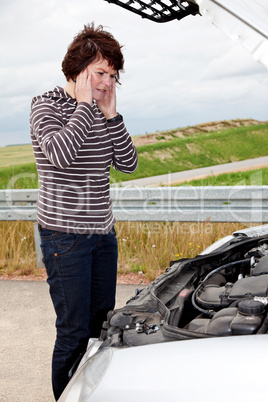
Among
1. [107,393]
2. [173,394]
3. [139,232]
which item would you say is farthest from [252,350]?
[139,232]

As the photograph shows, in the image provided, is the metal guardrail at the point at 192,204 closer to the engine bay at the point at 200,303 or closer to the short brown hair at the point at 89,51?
the engine bay at the point at 200,303

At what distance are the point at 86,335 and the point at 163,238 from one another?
2854 mm

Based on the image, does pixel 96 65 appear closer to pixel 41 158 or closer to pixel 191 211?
pixel 41 158

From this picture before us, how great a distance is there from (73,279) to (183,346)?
3.10 ft

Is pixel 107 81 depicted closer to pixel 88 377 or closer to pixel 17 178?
pixel 88 377

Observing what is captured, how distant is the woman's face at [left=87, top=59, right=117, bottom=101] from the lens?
8.54ft

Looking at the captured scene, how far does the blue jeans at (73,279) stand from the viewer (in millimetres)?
2672

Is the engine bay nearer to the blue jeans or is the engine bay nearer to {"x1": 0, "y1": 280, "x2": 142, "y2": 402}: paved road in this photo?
the blue jeans

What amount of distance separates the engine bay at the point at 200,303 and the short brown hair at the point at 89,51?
118 centimetres

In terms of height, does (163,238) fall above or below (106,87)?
below

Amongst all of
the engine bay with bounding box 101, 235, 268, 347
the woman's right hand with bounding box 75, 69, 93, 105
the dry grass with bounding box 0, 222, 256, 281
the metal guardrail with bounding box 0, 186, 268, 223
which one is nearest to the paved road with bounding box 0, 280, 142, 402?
the dry grass with bounding box 0, 222, 256, 281

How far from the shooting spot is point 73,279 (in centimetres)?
269

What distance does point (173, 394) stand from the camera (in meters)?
1.73

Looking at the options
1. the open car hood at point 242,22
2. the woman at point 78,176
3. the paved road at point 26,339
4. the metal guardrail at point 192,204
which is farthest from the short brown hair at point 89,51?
the metal guardrail at point 192,204
